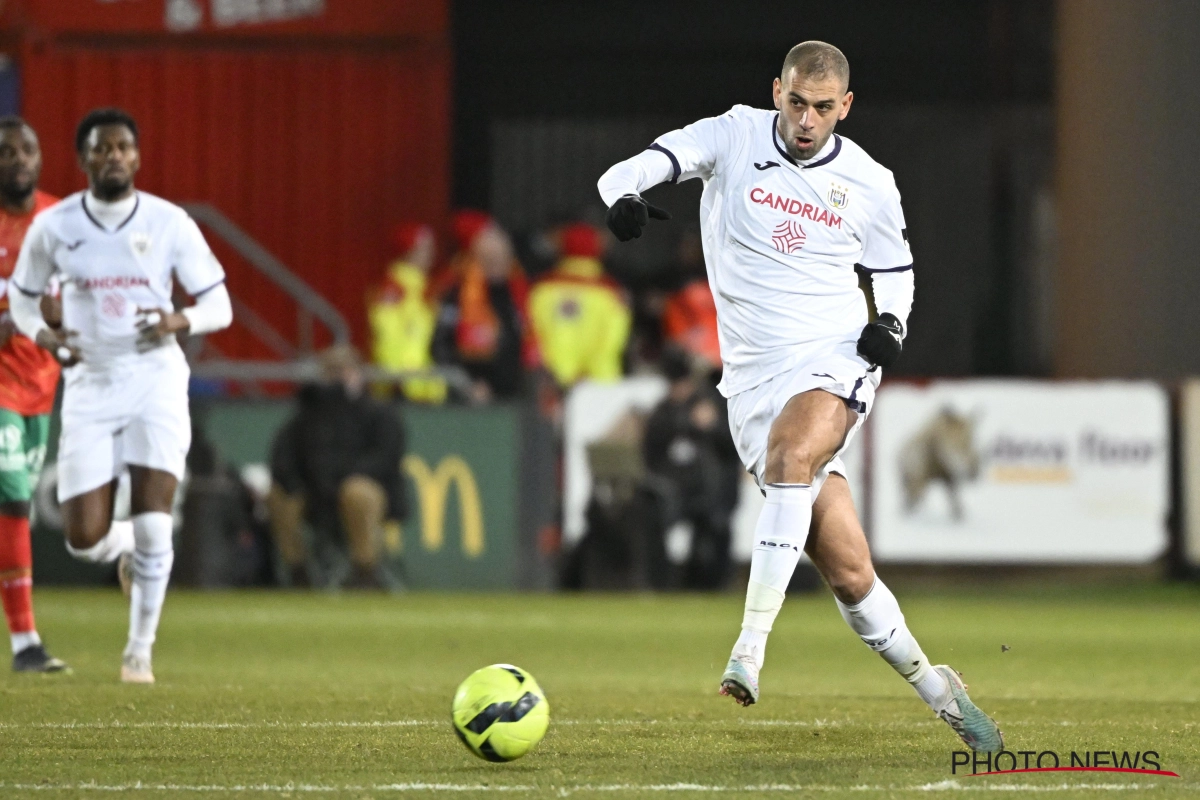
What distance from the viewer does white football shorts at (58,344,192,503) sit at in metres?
8.78

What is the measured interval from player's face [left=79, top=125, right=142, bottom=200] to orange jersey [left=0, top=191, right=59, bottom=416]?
647 millimetres

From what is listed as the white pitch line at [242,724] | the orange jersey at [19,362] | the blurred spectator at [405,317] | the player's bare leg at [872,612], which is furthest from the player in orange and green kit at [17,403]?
the blurred spectator at [405,317]

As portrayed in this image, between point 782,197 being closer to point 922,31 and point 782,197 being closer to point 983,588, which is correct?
point 983,588

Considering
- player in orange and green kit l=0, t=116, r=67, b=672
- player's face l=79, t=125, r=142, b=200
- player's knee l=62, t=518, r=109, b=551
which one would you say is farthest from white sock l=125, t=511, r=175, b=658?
player's face l=79, t=125, r=142, b=200

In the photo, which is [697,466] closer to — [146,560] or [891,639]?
[146,560]

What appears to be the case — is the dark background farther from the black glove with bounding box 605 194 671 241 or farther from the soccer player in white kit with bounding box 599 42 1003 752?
the black glove with bounding box 605 194 671 241

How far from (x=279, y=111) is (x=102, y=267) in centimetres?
1410

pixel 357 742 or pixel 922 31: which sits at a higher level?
pixel 922 31

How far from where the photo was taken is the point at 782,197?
684cm

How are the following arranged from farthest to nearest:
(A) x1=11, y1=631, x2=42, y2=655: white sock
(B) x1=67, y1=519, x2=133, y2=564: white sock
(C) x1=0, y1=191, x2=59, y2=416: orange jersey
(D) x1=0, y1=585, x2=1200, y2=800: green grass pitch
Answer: (C) x1=0, y1=191, x2=59, y2=416: orange jersey → (A) x1=11, y1=631, x2=42, y2=655: white sock → (B) x1=67, y1=519, x2=133, y2=564: white sock → (D) x1=0, y1=585, x2=1200, y2=800: green grass pitch

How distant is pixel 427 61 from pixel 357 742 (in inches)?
658

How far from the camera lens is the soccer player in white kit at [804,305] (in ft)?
21.4

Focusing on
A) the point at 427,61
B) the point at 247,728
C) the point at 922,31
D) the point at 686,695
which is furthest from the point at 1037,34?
the point at 247,728

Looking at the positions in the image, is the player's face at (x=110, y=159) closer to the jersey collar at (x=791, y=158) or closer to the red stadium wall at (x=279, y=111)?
the jersey collar at (x=791, y=158)
